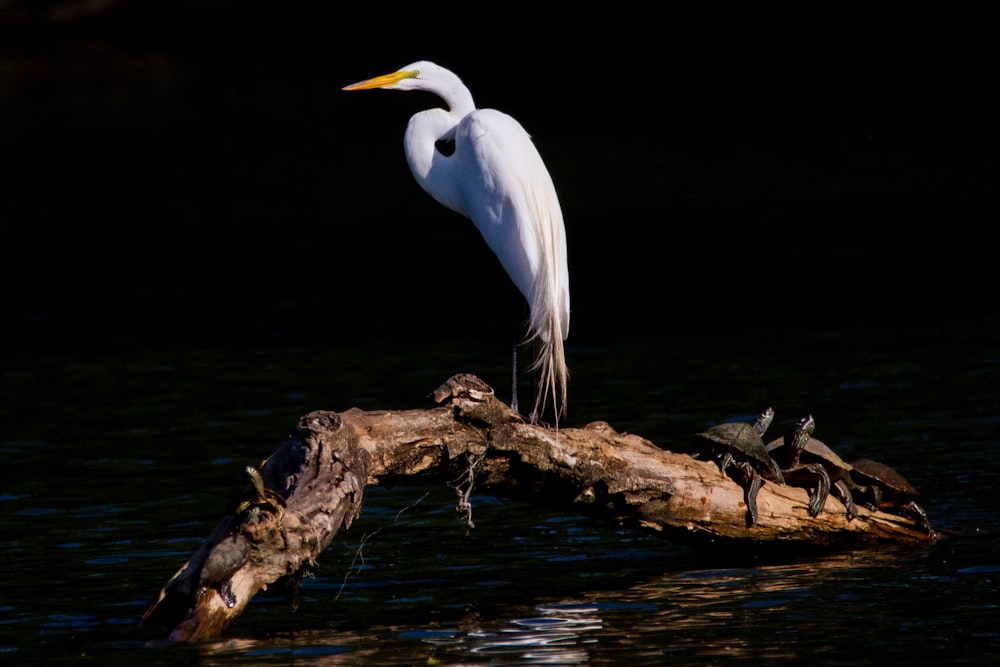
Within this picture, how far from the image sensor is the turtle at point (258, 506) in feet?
22.4

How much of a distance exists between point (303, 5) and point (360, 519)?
3891 centimetres

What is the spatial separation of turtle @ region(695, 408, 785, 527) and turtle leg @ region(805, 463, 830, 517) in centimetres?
26

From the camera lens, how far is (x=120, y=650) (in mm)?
7438

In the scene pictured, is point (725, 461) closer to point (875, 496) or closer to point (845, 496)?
point (845, 496)

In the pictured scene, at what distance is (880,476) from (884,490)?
147mm

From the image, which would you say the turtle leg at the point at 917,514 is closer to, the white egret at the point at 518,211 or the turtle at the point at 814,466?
the turtle at the point at 814,466

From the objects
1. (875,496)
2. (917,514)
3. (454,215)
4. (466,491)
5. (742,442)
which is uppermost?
(454,215)

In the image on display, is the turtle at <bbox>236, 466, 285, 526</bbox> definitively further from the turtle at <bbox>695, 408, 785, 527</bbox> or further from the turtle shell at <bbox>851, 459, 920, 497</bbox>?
the turtle shell at <bbox>851, 459, 920, 497</bbox>

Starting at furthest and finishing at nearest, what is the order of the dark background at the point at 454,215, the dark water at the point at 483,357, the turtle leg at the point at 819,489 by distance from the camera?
the dark background at the point at 454,215
the turtle leg at the point at 819,489
the dark water at the point at 483,357

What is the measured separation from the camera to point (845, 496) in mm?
8812

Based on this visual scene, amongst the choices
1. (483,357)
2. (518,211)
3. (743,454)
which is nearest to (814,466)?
(743,454)

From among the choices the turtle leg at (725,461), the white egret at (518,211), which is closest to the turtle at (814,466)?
the turtle leg at (725,461)

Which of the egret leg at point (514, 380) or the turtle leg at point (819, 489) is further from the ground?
the egret leg at point (514, 380)

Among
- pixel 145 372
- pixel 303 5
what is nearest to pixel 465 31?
pixel 303 5
